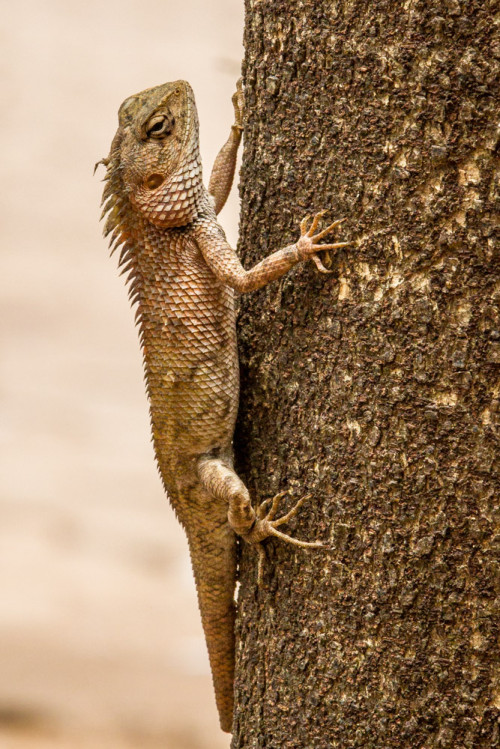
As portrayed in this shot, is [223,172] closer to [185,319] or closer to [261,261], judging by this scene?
[185,319]

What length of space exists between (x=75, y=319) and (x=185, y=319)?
6093mm

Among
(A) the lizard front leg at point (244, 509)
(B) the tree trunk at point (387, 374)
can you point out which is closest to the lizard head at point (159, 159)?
(B) the tree trunk at point (387, 374)

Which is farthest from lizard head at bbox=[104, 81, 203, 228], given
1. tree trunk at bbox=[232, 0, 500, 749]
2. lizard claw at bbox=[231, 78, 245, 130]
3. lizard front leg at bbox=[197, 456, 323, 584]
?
lizard front leg at bbox=[197, 456, 323, 584]

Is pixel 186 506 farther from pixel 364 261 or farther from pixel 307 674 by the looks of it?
pixel 364 261

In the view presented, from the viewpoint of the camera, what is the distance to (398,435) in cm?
197

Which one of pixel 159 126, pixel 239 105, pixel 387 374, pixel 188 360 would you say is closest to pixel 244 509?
pixel 188 360

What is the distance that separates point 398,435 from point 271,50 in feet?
3.44

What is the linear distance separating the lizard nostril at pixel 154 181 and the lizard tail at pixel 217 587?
988mm

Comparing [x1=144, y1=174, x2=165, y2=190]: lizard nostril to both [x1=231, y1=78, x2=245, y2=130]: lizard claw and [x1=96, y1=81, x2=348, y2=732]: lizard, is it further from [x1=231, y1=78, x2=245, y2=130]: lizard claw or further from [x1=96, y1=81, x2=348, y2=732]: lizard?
[x1=231, y1=78, x2=245, y2=130]: lizard claw

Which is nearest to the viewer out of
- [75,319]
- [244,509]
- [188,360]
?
[244,509]

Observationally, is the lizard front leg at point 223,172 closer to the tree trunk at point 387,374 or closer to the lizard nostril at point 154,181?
the lizard nostril at point 154,181

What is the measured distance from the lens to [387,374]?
6.53ft

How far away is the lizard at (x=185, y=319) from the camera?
257cm

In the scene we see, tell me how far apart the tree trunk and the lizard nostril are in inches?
20.4
